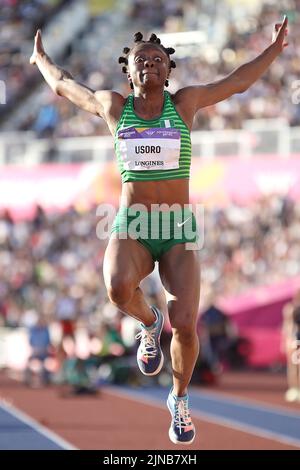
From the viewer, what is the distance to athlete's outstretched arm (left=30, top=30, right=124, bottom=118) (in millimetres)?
6773

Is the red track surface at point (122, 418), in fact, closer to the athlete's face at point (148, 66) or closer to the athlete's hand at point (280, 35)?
the athlete's hand at point (280, 35)

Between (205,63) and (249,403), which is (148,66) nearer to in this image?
(249,403)

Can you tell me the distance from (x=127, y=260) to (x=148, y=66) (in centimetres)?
112

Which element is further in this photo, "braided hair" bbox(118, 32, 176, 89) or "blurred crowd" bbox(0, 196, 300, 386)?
"blurred crowd" bbox(0, 196, 300, 386)

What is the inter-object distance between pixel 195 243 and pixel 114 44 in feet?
70.4

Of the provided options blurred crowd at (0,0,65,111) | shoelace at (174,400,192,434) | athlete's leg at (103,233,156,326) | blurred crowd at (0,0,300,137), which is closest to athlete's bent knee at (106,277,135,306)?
athlete's leg at (103,233,156,326)

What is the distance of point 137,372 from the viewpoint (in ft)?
59.5

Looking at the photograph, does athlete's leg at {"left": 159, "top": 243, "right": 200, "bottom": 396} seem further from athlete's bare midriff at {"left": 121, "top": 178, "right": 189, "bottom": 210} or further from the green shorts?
athlete's bare midriff at {"left": 121, "top": 178, "right": 189, "bottom": 210}

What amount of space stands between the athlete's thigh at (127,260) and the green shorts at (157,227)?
0.14 ft

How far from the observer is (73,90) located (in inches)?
274

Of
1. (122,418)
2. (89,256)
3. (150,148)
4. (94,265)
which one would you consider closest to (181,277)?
(150,148)

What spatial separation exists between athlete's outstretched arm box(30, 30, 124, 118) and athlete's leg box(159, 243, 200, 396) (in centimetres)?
95

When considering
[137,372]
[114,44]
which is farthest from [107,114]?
[114,44]

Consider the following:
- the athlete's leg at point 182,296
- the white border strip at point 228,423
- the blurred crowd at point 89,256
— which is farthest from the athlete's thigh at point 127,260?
the blurred crowd at point 89,256
